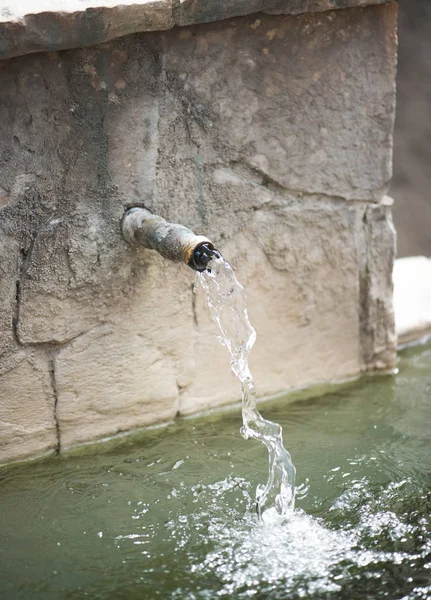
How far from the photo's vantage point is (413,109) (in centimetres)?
488

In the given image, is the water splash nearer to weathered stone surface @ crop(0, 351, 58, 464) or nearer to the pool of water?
the pool of water

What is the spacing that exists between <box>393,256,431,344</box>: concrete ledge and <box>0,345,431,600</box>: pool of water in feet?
1.99

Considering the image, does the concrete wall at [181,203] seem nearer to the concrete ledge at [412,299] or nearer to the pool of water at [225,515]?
the pool of water at [225,515]

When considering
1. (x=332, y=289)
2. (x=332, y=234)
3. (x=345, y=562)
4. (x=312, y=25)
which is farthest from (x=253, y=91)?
(x=345, y=562)

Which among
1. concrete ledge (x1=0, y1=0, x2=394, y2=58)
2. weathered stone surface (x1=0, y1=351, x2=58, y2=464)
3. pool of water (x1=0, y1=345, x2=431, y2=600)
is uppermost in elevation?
concrete ledge (x1=0, y1=0, x2=394, y2=58)

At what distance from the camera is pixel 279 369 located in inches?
113

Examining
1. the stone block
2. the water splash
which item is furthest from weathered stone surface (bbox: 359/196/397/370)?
the stone block

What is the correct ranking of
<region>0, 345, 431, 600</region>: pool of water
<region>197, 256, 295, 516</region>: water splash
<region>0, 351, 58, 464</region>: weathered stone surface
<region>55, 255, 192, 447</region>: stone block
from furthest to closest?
<region>55, 255, 192, 447</region>: stone block < <region>0, 351, 58, 464</region>: weathered stone surface < <region>197, 256, 295, 516</region>: water splash < <region>0, 345, 431, 600</region>: pool of water

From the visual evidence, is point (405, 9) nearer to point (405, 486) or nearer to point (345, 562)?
point (405, 486)

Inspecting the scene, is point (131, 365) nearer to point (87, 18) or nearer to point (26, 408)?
point (26, 408)

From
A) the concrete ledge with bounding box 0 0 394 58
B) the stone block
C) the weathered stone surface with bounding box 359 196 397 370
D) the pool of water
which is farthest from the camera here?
the weathered stone surface with bounding box 359 196 397 370

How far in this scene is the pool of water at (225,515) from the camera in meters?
1.89

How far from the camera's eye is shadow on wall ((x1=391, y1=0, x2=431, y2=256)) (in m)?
4.76

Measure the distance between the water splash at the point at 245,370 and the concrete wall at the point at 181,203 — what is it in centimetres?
10
